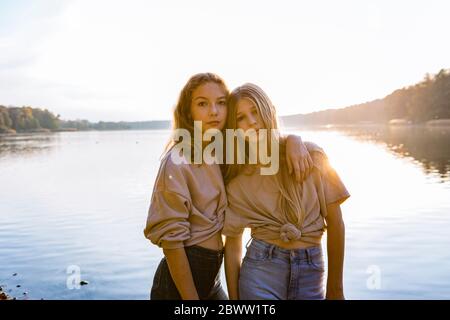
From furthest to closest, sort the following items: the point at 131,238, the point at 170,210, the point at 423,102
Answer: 1. the point at 423,102
2. the point at 131,238
3. the point at 170,210

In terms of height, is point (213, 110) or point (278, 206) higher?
Result: point (213, 110)

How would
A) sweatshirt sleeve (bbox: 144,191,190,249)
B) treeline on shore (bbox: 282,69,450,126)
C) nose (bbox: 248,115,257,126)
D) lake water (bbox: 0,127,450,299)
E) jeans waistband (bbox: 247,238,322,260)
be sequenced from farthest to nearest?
treeline on shore (bbox: 282,69,450,126), lake water (bbox: 0,127,450,299), nose (bbox: 248,115,257,126), jeans waistband (bbox: 247,238,322,260), sweatshirt sleeve (bbox: 144,191,190,249)

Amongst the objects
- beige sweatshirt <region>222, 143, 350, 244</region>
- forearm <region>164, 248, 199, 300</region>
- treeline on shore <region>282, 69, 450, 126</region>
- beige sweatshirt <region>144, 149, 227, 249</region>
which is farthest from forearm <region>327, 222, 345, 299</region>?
treeline on shore <region>282, 69, 450, 126</region>

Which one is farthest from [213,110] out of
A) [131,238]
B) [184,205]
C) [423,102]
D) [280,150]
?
[423,102]

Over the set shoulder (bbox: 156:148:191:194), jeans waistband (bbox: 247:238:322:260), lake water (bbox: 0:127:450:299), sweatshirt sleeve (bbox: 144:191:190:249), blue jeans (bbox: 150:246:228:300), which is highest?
shoulder (bbox: 156:148:191:194)

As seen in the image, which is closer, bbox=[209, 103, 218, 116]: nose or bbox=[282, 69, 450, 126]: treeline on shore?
bbox=[209, 103, 218, 116]: nose

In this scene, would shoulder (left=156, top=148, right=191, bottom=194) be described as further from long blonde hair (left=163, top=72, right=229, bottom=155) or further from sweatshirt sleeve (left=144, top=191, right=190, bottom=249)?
long blonde hair (left=163, top=72, right=229, bottom=155)

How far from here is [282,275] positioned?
2957 mm

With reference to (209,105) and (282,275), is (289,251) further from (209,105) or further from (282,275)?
(209,105)

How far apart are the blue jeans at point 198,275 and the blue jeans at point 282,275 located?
21 centimetres

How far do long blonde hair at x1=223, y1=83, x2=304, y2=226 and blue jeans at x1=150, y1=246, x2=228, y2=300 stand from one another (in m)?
0.51

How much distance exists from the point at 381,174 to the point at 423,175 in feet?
8.39

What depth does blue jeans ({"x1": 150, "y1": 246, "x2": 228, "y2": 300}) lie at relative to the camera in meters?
3.00

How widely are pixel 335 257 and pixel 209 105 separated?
1.20 m
